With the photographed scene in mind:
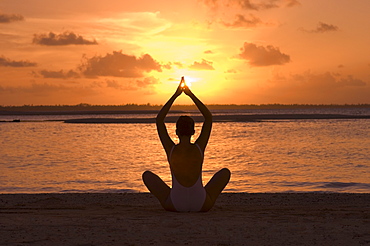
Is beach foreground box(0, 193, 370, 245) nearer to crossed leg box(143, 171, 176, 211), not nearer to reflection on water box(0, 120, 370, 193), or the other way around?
crossed leg box(143, 171, 176, 211)

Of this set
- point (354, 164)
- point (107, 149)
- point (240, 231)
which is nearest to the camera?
point (240, 231)

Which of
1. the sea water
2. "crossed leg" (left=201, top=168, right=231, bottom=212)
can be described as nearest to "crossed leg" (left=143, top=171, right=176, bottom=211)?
"crossed leg" (left=201, top=168, right=231, bottom=212)

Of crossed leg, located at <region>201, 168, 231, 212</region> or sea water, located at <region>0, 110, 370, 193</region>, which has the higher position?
crossed leg, located at <region>201, 168, 231, 212</region>

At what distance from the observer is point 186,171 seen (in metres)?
7.77

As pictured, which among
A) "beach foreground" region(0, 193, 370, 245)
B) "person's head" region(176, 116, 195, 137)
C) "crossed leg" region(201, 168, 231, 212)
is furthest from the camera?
"crossed leg" region(201, 168, 231, 212)

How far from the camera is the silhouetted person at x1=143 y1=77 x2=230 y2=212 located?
7766 mm

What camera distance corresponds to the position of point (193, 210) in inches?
322

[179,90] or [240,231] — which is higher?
[179,90]

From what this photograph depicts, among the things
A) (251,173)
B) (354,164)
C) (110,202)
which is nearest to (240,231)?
(110,202)

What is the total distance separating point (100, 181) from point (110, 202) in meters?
4.71

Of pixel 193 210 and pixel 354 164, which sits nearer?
pixel 193 210

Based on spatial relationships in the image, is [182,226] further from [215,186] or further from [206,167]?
[206,167]

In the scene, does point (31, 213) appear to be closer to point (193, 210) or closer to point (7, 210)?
point (7, 210)

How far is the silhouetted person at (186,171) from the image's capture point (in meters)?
7.77
